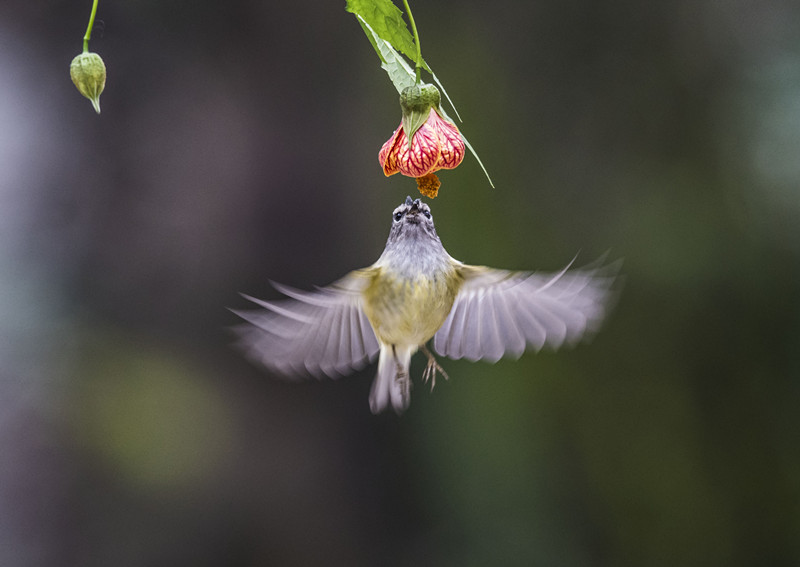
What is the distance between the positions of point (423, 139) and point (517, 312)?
0.40 meters

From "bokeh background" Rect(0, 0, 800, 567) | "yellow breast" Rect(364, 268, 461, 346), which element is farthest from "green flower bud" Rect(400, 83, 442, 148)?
"bokeh background" Rect(0, 0, 800, 567)

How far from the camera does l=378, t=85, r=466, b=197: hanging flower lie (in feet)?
2.33

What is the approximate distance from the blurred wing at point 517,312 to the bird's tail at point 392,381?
62 millimetres

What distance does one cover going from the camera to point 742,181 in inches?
91.1

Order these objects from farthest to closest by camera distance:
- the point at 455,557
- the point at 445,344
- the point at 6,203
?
the point at 455,557, the point at 6,203, the point at 445,344

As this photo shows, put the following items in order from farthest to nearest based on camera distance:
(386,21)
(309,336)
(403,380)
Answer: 1. (403,380)
2. (309,336)
3. (386,21)

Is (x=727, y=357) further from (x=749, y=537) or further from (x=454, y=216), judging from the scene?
(x=454, y=216)

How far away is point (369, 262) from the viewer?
2.26m

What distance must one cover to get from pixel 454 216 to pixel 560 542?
0.97m

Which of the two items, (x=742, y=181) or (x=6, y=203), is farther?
(x=742, y=181)

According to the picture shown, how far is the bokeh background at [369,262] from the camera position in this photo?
2.12m

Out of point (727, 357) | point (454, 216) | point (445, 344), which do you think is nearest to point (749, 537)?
point (727, 357)

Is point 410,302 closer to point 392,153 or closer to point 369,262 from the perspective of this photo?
point 392,153

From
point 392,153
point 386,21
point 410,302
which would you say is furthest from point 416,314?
point 386,21
